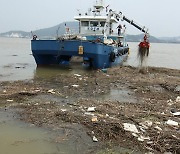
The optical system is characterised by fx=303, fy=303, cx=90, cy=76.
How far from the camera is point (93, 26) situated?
19.5 meters

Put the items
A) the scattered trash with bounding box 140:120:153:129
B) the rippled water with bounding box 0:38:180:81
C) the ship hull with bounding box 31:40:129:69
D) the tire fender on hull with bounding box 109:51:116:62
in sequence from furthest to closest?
the tire fender on hull with bounding box 109:51:116:62 < the ship hull with bounding box 31:40:129:69 < the rippled water with bounding box 0:38:180:81 < the scattered trash with bounding box 140:120:153:129

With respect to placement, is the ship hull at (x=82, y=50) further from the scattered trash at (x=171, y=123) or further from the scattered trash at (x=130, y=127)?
the scattered trash at (x=130, y=127)

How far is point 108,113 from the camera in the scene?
6.70 meters

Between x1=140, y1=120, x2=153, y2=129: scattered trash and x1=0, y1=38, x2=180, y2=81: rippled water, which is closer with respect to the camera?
x1=140, y1=120, x2=153, y2=129: scattered trash

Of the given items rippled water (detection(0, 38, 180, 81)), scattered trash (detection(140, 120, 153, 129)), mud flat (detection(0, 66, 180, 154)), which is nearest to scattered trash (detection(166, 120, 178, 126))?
mud flat (detection(0, 66, 180, 154))

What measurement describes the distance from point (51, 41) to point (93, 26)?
4.38m

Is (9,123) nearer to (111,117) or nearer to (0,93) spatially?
(111,117)

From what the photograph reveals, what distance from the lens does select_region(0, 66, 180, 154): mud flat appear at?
5130 millimetres

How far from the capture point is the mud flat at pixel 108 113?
5.13 meters

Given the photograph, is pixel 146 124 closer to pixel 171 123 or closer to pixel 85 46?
pixel 171 123

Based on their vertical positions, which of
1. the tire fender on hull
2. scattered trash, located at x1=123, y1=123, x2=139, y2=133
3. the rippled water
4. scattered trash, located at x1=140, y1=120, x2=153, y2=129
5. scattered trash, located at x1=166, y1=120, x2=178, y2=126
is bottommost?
the rippled water

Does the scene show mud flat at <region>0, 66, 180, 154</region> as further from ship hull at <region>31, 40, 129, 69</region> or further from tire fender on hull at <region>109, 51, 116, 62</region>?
tire fender on hull at <region>109, 51, 116, 62</region>

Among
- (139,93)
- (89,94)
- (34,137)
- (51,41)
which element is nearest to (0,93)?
(89,94)

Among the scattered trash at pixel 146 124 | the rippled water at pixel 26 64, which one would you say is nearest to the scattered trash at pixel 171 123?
the scattered trash at pixel 146 124
